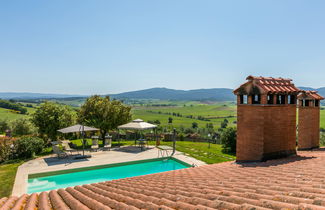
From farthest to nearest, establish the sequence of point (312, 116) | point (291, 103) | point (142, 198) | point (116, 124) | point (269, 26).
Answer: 1. point (116, 124)
2. point (269, 26)
3. point (312, 116)
4. point (291, 103)
5. point (142, 198)

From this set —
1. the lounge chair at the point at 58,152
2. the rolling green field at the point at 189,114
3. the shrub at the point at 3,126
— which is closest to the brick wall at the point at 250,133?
the lounge chair at the point at 58,152

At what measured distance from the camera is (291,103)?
6574 millimetres

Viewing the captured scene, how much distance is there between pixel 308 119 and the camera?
841cm

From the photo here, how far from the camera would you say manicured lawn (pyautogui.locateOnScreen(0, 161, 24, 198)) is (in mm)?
8351

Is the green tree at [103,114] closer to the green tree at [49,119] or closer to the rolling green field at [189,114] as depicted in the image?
the green tree at [49,119]

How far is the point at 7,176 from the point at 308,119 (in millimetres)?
13951

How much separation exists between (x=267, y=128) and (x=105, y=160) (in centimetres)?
1075

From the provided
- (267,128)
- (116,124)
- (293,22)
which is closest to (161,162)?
(116,124)

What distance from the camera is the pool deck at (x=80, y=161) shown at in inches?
394

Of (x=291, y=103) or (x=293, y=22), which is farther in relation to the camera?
(x=293, y=22)

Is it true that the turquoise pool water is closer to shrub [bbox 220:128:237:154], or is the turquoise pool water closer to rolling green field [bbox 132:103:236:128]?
shrub [bbox 220:128:237:154]

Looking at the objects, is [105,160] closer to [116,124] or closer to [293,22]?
[116,124]

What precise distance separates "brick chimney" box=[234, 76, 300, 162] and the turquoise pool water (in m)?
7.52

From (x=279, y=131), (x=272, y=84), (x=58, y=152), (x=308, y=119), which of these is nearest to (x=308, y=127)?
(x=308, y=119)
